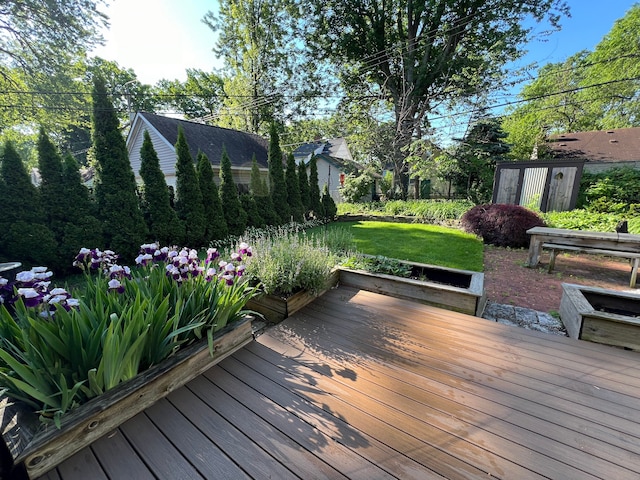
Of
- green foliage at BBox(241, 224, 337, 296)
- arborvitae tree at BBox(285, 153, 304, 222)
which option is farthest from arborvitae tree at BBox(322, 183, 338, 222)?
green foliage at BBox(241, 224, 337, 296)

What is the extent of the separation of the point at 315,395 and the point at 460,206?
1030 cm

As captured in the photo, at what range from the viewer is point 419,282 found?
318 centimetres

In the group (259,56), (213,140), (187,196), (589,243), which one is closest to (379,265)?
(589,243)

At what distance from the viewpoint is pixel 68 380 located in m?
1.44

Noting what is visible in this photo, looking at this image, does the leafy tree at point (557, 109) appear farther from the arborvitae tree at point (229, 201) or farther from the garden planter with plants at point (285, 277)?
the garden planter with plants at point (285, 277)

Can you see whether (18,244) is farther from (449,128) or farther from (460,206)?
(449,128)

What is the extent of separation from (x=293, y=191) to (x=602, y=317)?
28.4 feet

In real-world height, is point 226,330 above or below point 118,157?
below

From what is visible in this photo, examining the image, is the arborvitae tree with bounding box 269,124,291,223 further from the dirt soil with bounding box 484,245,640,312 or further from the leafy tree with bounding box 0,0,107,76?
the leafy tree with bounding box 0,0,107,76

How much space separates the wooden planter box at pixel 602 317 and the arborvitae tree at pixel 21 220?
790 cm

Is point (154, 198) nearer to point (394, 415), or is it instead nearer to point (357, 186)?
point (394, 415)

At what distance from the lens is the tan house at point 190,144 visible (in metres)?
11.2

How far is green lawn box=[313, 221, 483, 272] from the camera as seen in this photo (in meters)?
5.02

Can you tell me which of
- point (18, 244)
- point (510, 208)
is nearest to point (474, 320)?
point (510, 208)
